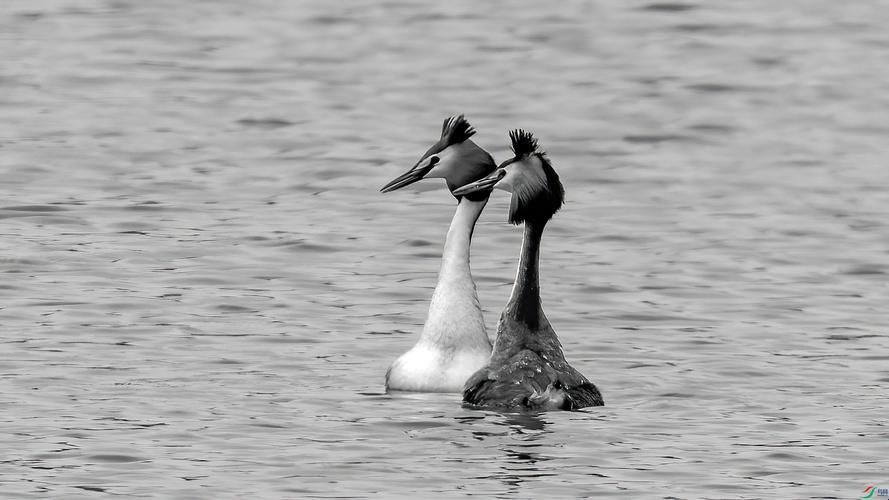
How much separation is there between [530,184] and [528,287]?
0.72 m

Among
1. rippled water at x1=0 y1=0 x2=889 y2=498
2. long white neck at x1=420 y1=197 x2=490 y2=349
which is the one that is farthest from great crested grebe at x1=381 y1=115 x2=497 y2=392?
rippled water at x1=0 y1=0 x2=889 y2=498

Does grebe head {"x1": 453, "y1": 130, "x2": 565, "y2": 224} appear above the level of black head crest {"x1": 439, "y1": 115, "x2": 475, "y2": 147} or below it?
below

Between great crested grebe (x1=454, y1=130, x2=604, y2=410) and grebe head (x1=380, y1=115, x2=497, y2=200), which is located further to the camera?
grebe head (x1=380, y1=115, x2=497, y2=200)

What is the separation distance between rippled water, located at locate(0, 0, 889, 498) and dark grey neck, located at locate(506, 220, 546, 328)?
771 millimetres

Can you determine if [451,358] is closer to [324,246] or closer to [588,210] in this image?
[324,246]

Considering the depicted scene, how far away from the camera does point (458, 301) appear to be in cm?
1588

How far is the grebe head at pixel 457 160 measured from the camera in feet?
53.7

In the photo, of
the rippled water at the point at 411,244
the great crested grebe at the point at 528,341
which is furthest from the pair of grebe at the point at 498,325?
the rippled water at the point at 411,244

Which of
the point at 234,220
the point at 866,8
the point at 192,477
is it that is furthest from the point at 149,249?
the point at 866,8

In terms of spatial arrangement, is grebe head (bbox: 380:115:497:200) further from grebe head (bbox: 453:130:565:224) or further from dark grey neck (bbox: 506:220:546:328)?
dark grey neck (bbox: 506:220:546:328)

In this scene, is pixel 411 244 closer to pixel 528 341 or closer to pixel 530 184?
pixel 530 184

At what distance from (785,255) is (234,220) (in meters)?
5.69

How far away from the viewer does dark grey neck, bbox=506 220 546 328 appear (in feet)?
49.8

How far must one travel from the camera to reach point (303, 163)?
26281 millimetres
